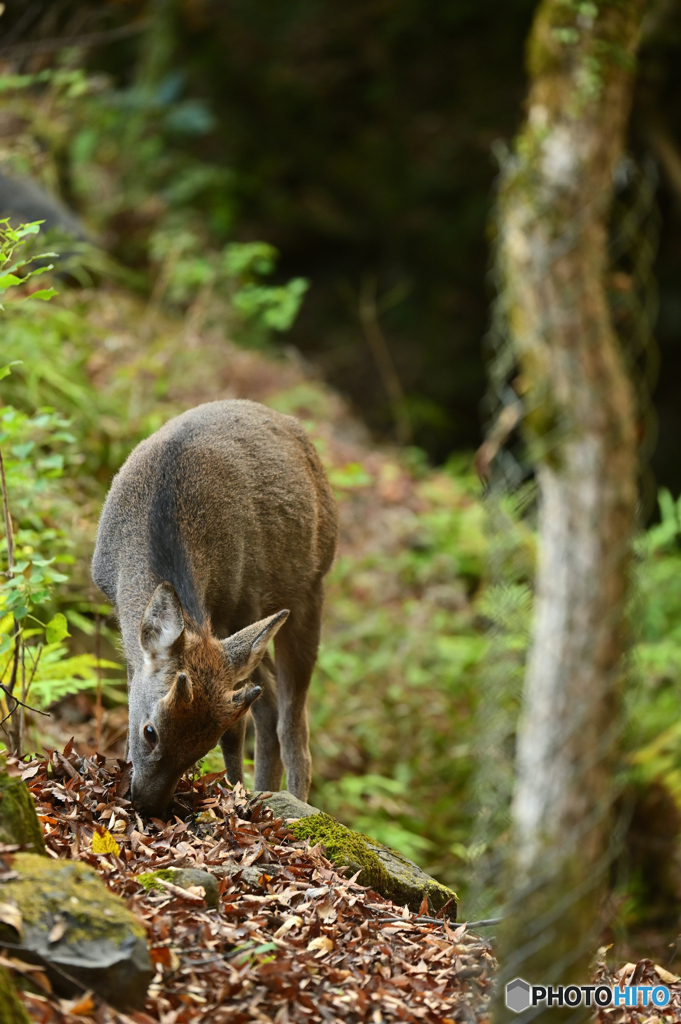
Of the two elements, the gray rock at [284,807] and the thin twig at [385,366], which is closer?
the gray rock at [284,807]

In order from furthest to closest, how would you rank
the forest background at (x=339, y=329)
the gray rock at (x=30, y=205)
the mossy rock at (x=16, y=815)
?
the gray rock at (x=30, y=205) → the forest background at (x=339, y=329) → the mossy rock at (x=16, y=815)

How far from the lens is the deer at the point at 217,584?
432 cm

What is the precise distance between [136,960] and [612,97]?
981 cm

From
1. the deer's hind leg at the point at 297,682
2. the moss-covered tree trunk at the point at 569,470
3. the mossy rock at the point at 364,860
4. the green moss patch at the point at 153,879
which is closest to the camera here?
the moss-covered tree trunk at the point at 569,470

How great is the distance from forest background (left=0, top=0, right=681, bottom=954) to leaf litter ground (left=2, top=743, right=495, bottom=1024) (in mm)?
534

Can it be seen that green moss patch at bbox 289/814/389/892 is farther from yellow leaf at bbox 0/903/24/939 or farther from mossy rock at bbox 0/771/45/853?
yellow leaf at bbox 0/903/24/939

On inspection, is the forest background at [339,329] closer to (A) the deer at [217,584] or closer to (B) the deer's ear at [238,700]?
(A) the deer at [217,584]

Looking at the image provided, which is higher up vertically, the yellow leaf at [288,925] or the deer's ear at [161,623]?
the deer's ear at [161,623]

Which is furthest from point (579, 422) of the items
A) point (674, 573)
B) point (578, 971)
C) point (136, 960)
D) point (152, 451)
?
point (674, 573)

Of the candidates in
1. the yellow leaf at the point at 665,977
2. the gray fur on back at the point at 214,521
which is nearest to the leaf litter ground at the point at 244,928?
the gray fur on back at the point at 214,521

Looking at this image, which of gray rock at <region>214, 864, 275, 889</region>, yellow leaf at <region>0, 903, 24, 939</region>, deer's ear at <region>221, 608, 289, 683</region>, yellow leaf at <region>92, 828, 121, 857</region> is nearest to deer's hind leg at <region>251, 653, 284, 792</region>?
deer's ear at <region>221, 608, 289, 683</region>

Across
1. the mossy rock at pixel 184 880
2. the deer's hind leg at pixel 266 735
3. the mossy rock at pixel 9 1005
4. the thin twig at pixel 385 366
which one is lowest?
the thin twig at pixel 385 366

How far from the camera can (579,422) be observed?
267 inches

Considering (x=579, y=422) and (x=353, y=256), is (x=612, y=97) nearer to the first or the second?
(x=579, y=422)
